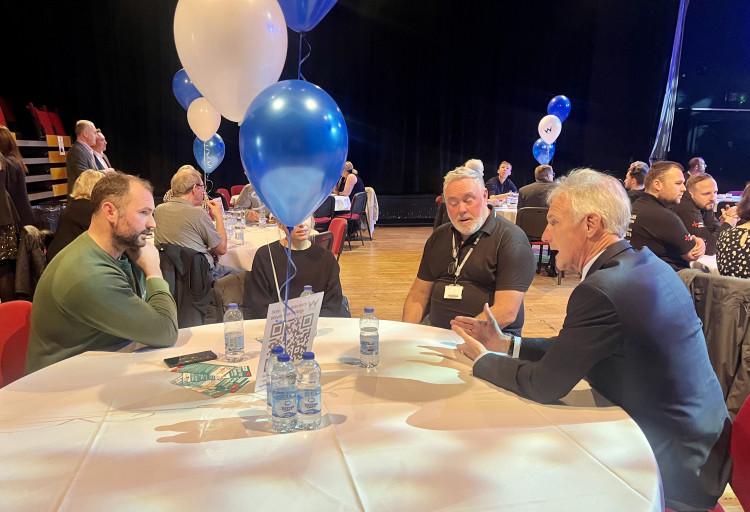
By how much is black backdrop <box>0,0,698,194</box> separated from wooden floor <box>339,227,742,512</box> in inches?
113

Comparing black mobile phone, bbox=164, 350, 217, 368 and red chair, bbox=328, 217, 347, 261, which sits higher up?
red chair, bbox=328, 217, 347, 261

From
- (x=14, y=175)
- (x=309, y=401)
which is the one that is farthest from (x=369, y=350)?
(x=14, y=175)

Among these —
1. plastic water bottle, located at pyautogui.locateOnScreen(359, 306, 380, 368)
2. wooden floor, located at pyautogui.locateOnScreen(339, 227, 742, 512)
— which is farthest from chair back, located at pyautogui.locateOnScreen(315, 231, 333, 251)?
plastic water bottle, located at pyautogui.locateOnScreen(359, 306, 380, 368)

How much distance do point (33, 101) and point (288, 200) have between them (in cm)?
962

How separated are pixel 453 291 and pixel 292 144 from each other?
142 centimetres

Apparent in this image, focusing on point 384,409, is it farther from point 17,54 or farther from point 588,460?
point 17,54

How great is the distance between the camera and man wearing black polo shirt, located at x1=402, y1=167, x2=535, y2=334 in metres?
2.54

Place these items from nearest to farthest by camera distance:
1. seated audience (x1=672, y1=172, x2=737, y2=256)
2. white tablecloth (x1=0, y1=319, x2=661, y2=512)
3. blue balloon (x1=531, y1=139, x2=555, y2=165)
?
white tablecloth (x1=0, y1=319, x2=661, y2=512) → seated audience (x1=672, y1=172, x2=737, y2=256) → blue balloon (x1=531, y1=139, x2=555, y2=165)

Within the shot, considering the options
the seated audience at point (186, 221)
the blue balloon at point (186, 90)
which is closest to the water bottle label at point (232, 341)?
the seated audience at point (186, 221)

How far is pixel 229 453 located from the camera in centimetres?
122

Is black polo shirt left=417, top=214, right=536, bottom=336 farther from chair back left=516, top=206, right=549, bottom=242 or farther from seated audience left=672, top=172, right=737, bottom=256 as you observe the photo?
chair back left=516, top=206, right=549, bottom=242

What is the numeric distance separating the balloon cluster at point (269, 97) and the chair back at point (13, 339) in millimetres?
1094

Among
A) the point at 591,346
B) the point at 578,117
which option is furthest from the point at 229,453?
the point at 578,117

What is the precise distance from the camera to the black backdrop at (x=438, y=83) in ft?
31.3
